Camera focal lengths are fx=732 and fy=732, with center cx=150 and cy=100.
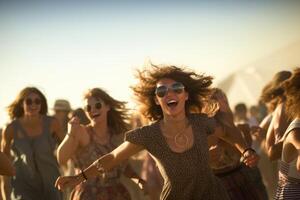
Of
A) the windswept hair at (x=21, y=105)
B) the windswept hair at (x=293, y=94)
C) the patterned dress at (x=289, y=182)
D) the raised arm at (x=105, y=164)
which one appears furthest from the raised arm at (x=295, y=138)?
the windswept hair at (x=21, y=105)

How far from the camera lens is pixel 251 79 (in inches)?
2395

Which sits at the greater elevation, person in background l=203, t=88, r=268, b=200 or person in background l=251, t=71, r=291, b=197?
person in background l=251, t=71, r=291, b=197

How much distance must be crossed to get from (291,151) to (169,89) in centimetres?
117

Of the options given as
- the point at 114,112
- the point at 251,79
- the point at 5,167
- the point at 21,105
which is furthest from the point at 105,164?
the point at 251,79

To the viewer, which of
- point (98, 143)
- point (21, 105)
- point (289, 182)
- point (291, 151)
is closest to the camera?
point (291, 151)

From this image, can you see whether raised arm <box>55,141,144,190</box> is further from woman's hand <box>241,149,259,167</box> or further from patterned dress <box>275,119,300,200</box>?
patterned dress <box>275,119,300,200</box>

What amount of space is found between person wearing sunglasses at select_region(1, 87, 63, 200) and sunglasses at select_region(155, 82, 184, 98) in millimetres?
2958

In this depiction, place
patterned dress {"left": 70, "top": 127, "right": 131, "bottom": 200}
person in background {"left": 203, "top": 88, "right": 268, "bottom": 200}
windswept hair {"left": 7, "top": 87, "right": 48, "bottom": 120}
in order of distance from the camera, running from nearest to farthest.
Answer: patterned dress {"left": 70, "top": 127, "right": 131, "bottom": 200} → person in background {"left": 203, "top": 88, "right": 268, "bottom": 200} → windswept hair {"left": 7, "top": 87, "right": 48, "bottom": 120}

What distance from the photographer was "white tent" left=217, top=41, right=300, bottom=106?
5695 cm

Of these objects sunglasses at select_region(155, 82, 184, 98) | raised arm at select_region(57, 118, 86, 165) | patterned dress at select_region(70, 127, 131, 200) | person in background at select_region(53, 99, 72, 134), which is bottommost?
patterned dress at select_region(70, 127, 131, 200)

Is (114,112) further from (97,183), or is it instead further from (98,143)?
(97,183)

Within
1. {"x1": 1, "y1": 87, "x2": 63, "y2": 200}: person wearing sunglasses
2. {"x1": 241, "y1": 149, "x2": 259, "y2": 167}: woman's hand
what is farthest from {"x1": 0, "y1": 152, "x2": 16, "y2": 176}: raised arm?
{"x1": 1, "y1": 87, "x2": 63, "y2": 200}: person wearing sunglasses

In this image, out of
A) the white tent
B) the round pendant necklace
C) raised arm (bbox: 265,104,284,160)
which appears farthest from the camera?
the white tent

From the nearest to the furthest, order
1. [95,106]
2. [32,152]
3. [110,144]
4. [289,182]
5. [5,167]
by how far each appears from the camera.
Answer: [5,167]
[289,182]
[110,144]
[95,106]
[32,152]
